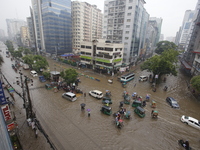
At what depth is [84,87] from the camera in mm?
27938

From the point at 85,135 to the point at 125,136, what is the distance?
4.97m

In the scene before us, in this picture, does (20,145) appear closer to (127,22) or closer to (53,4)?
(127,22)

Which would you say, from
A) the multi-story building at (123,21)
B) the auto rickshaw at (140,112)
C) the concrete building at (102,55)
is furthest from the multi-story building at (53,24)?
the auto rickshaw at (140,112)

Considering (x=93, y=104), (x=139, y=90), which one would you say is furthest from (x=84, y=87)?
(x=139, y=90)

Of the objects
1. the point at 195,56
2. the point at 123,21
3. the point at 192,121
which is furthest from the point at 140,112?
the point at 123,21

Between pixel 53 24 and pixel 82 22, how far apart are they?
20898mm

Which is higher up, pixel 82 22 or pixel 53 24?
pixel 82 22

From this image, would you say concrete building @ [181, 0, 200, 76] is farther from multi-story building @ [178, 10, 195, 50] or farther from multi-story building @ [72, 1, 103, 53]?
multi-story building @ [178, 10, 195, 50]

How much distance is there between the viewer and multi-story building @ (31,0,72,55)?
62.5 meters

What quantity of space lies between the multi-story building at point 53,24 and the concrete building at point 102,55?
31.3 meters

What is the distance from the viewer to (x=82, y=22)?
250 feet

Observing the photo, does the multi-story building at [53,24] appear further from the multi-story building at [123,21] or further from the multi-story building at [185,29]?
the multi-story building at [185,29]

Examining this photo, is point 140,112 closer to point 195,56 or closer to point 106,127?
point 106,127

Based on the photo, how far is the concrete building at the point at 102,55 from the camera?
37.2 m
